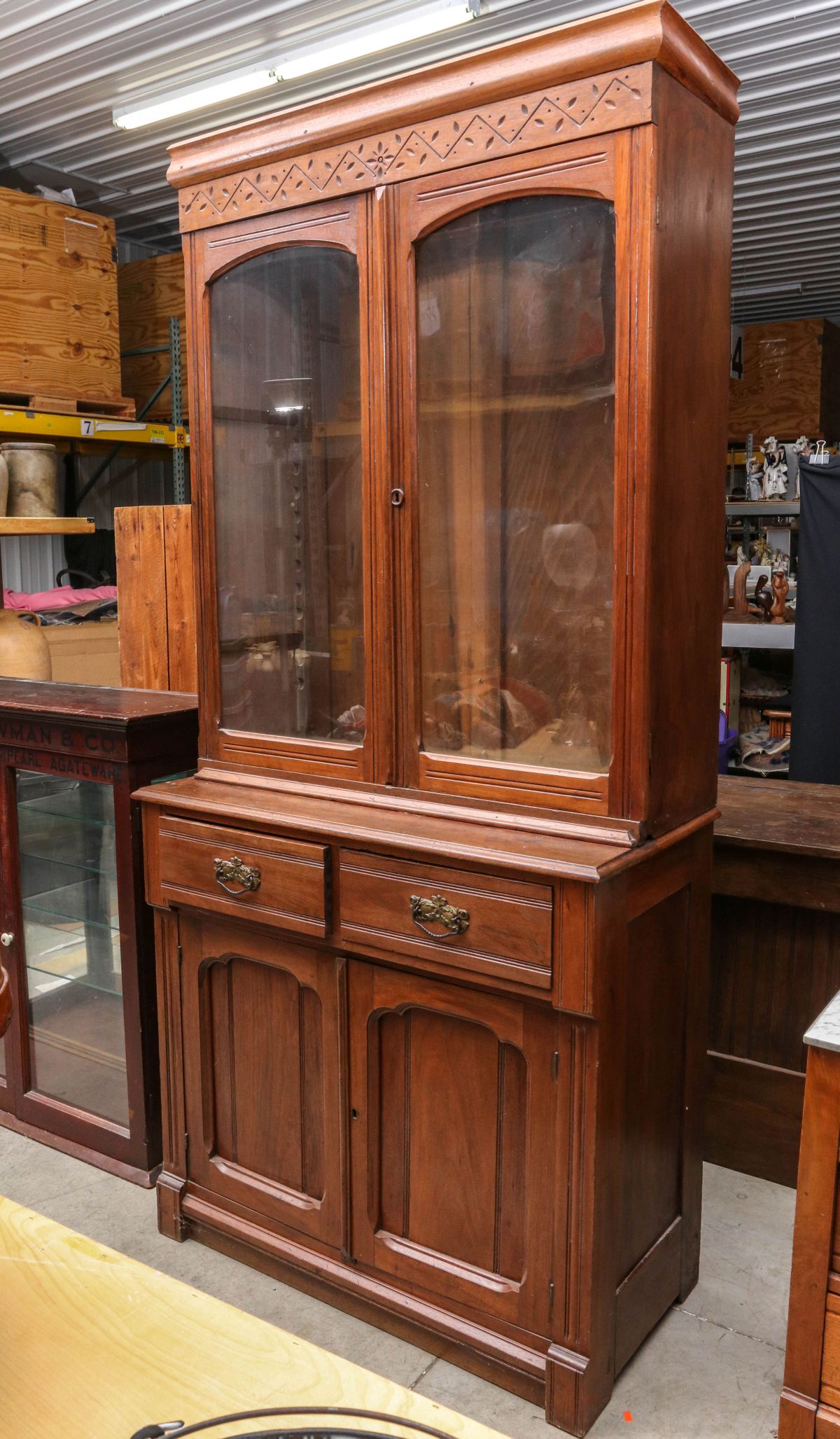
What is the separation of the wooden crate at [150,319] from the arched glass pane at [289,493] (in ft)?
11.9

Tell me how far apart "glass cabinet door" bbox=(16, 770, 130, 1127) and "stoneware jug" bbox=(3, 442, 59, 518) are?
4.84ft

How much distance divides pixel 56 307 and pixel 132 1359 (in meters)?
4.47

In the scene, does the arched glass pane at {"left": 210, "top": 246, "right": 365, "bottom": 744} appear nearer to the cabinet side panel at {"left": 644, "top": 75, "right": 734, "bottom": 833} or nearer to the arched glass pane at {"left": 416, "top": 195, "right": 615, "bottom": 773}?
the arched glass pane at {"left": 416, "top": 195, "right": 615, "bottom": 773}

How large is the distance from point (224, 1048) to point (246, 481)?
1149 mm

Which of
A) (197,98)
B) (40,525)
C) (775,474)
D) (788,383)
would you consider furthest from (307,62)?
(788,383)

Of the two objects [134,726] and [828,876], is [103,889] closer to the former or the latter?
[134,726]

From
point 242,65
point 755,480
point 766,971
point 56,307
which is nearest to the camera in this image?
point 766,971

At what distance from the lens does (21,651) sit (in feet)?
10.9

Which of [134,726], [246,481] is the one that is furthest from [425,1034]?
[246,481]

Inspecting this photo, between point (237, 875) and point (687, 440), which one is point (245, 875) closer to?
point (237, 875)

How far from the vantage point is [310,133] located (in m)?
1.93

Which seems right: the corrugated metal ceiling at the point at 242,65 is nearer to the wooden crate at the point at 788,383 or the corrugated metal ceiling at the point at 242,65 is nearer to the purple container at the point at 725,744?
the wooden crate at the point at 788,383

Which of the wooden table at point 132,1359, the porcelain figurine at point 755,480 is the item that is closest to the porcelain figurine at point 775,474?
the porcelain figurine at point 755,480

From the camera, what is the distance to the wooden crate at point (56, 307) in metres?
4.43
